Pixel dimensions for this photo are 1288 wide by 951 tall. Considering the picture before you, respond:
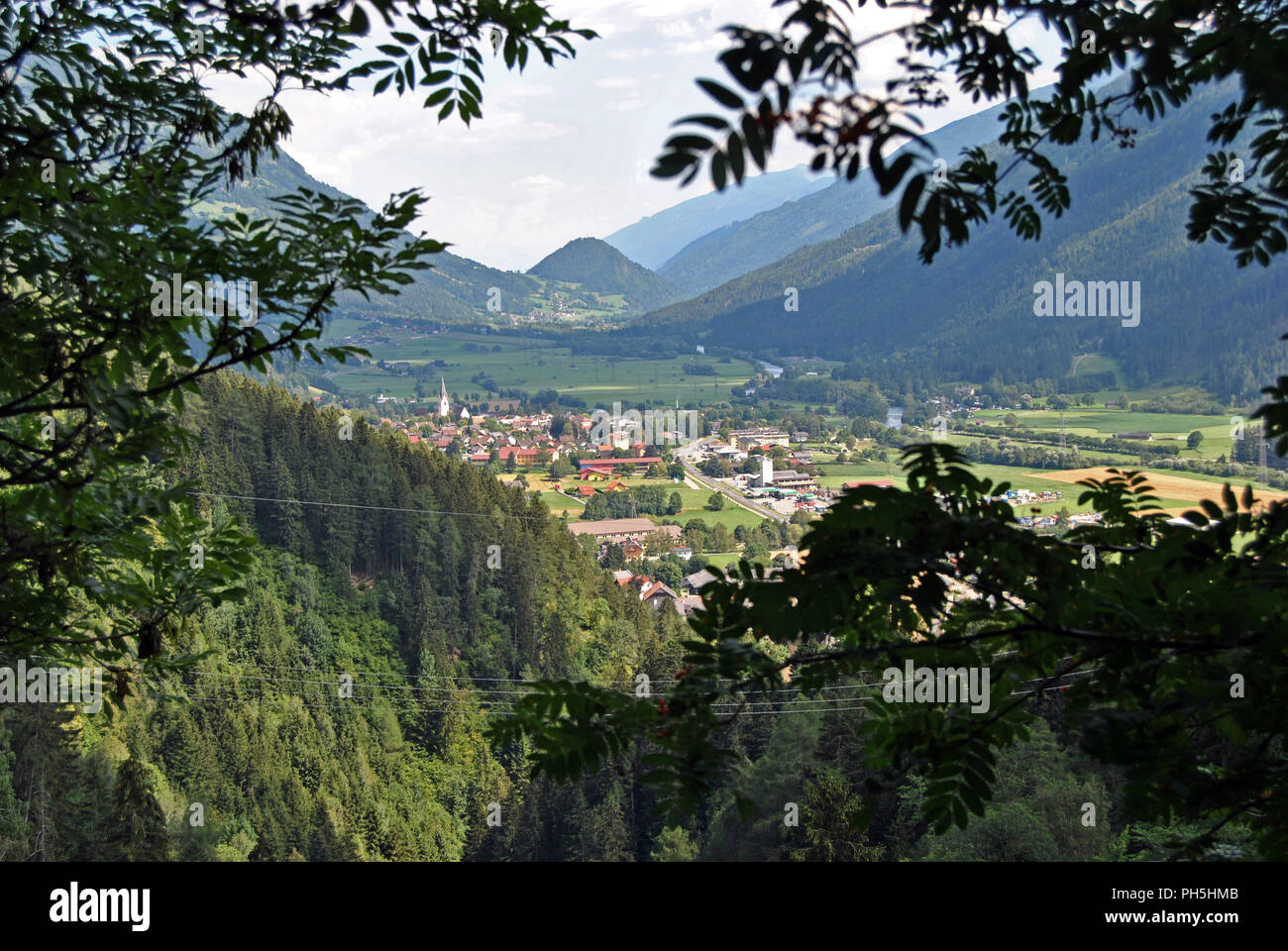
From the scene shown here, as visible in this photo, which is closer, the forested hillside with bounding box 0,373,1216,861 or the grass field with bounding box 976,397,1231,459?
the forested hillside with bounding box 0,373,1216,861

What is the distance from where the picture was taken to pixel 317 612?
122 ft

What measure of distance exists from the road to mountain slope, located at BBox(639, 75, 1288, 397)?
55.3ft

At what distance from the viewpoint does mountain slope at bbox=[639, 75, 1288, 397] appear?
61469 mm

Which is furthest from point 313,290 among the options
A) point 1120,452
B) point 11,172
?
point 1120,452

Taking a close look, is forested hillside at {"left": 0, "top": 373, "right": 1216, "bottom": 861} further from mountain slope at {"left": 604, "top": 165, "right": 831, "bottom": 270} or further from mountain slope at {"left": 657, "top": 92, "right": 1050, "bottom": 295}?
mountain slope at {"left": 604, "top": 165, "right": 831, "bottom": 270}

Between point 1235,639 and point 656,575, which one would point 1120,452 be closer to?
point 656,575

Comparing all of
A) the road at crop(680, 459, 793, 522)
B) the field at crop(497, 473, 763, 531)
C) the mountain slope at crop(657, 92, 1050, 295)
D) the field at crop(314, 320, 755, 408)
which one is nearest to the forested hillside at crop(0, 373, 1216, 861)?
the field at crop(497, 473, 763, 531)

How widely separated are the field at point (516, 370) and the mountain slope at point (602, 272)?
117ft

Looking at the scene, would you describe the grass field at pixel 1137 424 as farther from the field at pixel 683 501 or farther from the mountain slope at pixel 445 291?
the mountain slope at pixel 445 291

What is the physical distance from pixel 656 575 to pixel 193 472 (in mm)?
18182

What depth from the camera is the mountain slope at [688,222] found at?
156375 mm

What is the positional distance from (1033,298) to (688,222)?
359ft

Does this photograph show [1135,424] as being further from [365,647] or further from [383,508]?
[365,647]

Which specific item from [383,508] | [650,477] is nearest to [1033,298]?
[650,477]
